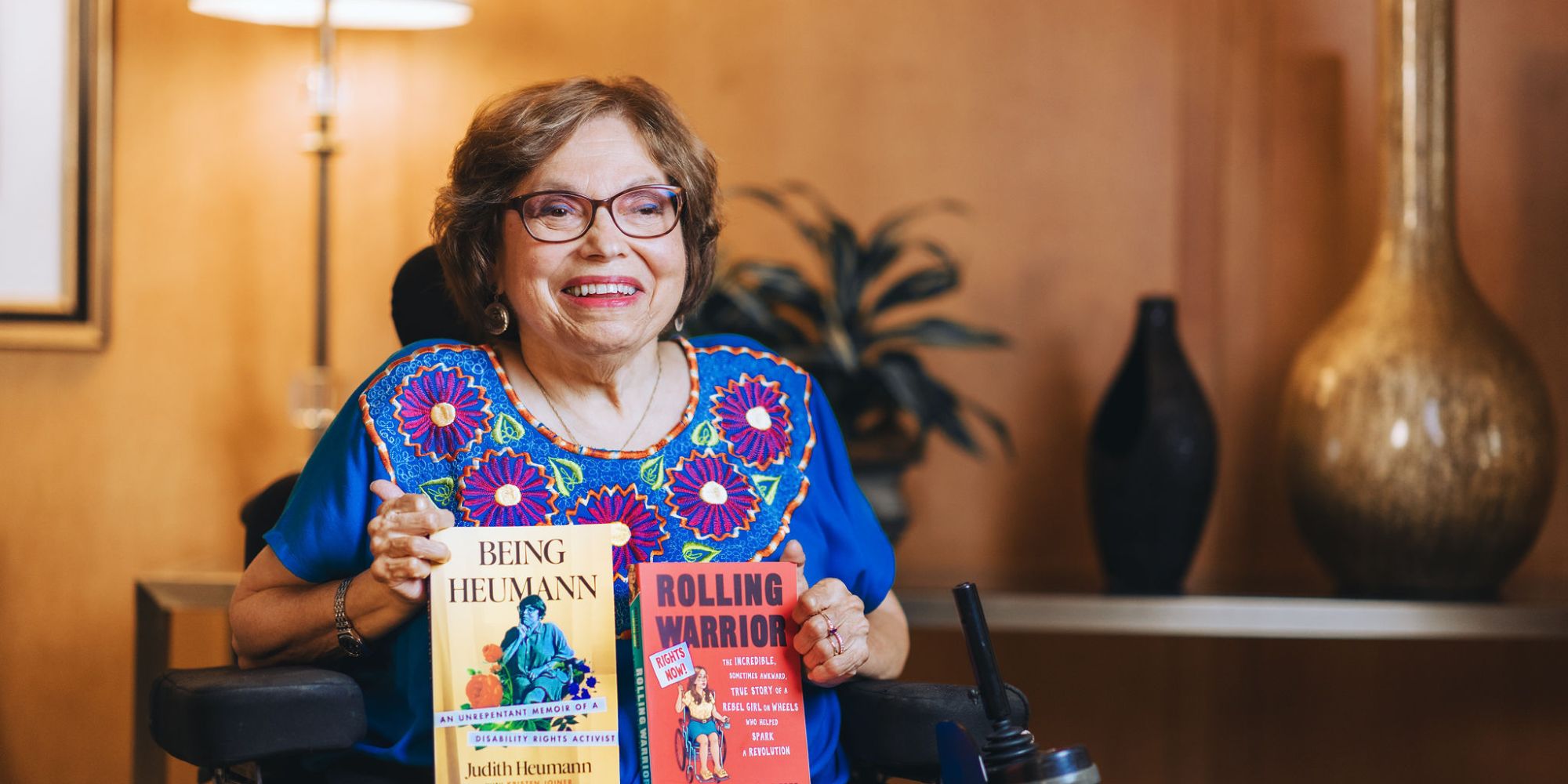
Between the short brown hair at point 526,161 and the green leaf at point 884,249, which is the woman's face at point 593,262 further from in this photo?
the green leaf at point 884,249

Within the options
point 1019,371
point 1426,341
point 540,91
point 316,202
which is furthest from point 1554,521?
point 316,202

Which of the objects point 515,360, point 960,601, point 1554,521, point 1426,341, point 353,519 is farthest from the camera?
point 1554,521

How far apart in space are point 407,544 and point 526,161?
45cm

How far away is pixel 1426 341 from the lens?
2.24m

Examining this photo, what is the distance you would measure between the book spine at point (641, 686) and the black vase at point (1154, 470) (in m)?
1.20

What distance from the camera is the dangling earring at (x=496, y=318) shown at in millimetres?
1550

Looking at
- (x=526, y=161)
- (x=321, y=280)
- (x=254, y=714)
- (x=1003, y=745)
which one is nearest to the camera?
(x=1003, y=745)

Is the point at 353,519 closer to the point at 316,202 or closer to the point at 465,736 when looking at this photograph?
the point at 465,736

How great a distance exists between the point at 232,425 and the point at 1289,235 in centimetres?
217

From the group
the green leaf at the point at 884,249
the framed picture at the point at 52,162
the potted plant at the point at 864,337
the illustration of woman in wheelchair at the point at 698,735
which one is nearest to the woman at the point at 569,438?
the illustration of woman in wheelchair at the point at 698,735

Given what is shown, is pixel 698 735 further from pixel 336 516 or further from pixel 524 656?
pixel 336 516

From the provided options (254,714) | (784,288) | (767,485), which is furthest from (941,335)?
(254,714)

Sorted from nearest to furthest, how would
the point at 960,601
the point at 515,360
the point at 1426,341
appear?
the point at 960,601, the point at 515,360, the point at 1426,341

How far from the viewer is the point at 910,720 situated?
1.38 meters
